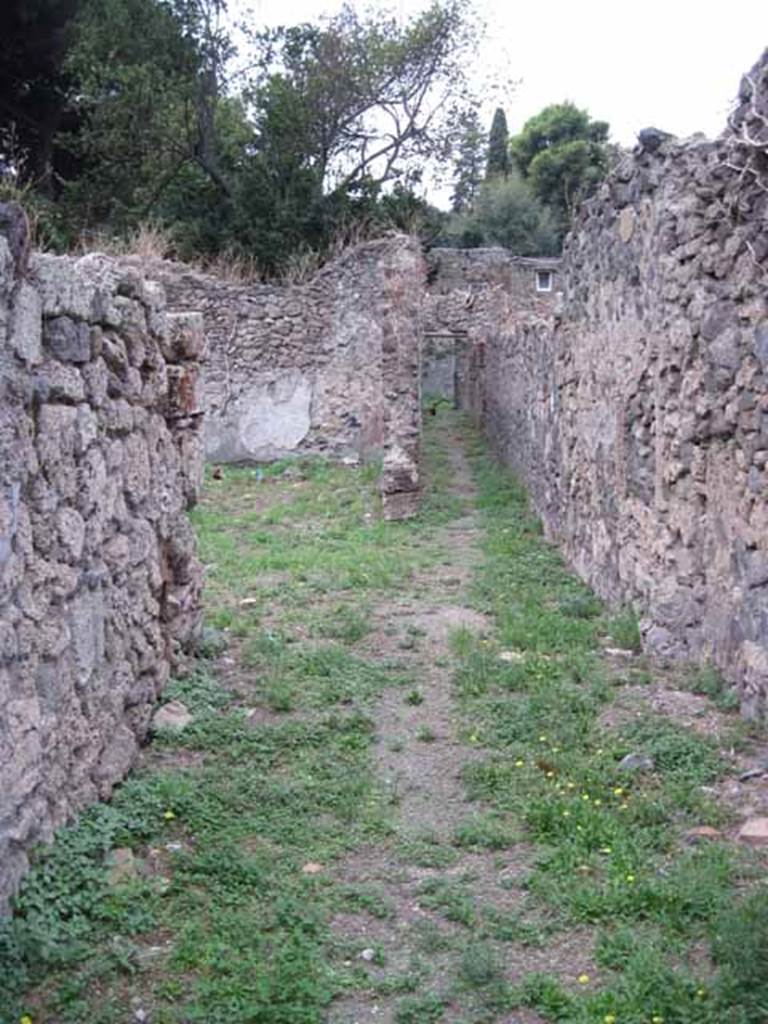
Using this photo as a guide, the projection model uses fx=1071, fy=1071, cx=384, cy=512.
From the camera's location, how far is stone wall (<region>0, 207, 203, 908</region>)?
3.37 meters

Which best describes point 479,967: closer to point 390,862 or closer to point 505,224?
point 390,862

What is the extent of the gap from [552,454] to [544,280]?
20.0 metres

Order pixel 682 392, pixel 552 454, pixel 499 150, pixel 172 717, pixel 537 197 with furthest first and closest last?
pixel 499 150 → pixel 537 197 → pixel 552 454 → pixel 682 392 → pixel 172 717

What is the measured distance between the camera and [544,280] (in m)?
29.0

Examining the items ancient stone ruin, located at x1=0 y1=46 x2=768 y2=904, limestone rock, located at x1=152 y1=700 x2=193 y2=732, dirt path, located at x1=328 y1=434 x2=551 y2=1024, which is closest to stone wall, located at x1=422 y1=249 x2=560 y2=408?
ancient stone ruin, located at x1=0 y1=46 x2=768 y2=904

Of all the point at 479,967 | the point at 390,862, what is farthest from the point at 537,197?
the point at 479,967

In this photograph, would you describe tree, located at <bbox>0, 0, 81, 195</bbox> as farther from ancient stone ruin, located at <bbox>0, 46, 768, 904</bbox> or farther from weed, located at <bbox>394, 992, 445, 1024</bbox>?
weed, located at <bbox>394, 992, 445, 1024</bbox>

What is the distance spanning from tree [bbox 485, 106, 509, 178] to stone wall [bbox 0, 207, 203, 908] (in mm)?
34639

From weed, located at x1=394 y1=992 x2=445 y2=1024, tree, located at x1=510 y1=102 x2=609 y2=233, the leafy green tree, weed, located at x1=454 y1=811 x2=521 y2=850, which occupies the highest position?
tree, located at x1=510 y1=102 x2=609 y2=233

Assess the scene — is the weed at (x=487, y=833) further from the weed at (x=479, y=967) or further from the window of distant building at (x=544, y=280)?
the window of distant building at (x=544, y=280)

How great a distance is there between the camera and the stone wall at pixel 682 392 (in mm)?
4938

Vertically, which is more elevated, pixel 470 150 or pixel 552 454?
pixel 470 150

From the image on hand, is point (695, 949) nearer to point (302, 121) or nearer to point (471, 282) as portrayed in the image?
point (302, 121)

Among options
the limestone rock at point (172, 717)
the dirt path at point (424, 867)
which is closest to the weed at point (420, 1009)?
the dirt path at point (424, 867)
